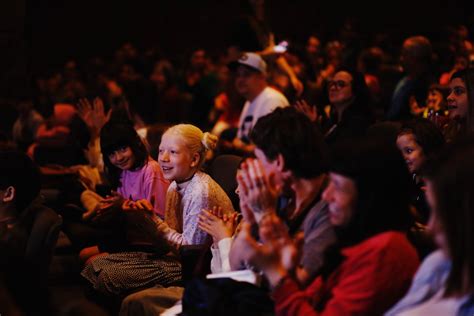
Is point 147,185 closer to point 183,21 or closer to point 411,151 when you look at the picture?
point 411,151

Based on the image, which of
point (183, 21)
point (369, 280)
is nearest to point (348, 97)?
point (369, 280)

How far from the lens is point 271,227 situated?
96.7 inches

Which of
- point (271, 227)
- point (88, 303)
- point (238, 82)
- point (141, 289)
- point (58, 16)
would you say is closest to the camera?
point (271, 227)

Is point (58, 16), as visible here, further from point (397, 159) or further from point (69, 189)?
point (397, 159)

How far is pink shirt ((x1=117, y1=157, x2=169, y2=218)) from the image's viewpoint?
4.10 meters

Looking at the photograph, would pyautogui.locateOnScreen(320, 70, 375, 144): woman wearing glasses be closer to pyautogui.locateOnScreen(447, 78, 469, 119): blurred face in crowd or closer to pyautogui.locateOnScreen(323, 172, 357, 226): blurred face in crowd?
pyautogui.locateOnScreen(447, 78, 469, 119): blurred face in crowd

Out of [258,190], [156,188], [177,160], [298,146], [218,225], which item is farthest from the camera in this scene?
[156,188]

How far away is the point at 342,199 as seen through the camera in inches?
89.4

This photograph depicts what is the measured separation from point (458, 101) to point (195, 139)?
4.60ft

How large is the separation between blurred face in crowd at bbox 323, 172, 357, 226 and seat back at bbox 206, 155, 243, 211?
1611 mm

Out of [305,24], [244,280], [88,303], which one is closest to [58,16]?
[305,24]

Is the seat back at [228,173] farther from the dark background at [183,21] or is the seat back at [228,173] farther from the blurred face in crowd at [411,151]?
the dark background at [183,21]

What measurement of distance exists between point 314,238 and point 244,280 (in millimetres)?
295

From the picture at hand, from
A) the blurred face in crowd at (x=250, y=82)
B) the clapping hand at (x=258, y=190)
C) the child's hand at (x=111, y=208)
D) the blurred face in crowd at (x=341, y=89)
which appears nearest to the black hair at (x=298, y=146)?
the clapping hand at (x=258, y=190)
